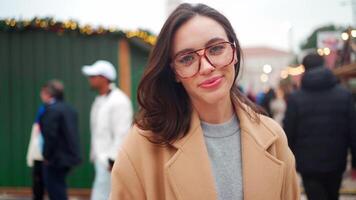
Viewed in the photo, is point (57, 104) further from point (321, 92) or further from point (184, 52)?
point (184, 52)

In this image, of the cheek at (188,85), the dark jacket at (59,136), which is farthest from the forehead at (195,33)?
the dark jacket at (59,136)

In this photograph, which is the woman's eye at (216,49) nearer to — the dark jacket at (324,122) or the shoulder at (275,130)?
the shoulder at (275,130)

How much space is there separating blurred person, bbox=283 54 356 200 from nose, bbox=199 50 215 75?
105 inches

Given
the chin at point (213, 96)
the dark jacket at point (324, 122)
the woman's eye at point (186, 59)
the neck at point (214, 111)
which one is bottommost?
the dark jacket at point (324, 122)

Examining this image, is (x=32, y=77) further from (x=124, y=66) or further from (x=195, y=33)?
(x=195, y=33)

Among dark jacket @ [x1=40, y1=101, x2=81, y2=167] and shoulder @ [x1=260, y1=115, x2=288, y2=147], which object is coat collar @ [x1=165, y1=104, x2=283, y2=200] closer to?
shoulder @ [x1=260, y1=115, x2=288, y2=147]

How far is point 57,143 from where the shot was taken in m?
5.80

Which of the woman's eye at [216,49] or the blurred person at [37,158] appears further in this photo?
the blurred person at [37,158]

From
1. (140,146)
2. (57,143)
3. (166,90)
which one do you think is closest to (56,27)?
(57,143)

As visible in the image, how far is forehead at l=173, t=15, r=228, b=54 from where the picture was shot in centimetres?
187

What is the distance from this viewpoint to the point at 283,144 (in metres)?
2.16

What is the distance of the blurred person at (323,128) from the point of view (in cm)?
427

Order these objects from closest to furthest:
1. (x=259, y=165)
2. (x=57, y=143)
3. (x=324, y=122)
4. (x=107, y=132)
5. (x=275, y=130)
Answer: (x=259, y=165)
(x=275, y=130)
(x=324, y=122)
(x=107, y=132)
(x=57, y=143)

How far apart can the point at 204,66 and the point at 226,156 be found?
434 mm
